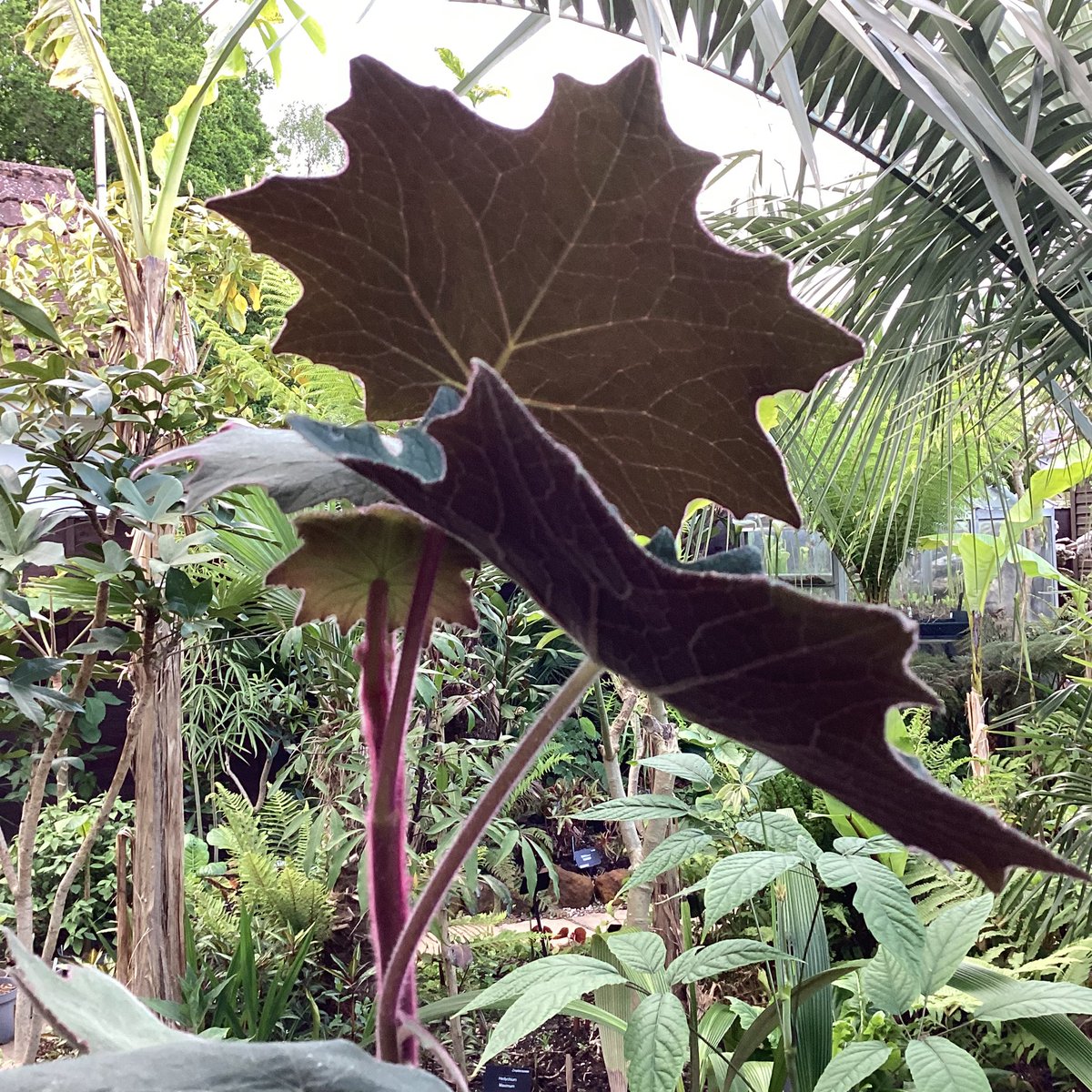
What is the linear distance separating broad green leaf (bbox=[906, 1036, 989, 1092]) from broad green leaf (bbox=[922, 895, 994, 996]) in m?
0.05

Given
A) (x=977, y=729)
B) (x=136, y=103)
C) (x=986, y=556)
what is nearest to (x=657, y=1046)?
(x=977, y=729)

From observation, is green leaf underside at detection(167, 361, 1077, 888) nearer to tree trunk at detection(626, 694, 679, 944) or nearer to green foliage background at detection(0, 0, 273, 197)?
tree trunk at detection(626, 694, 679, 944)

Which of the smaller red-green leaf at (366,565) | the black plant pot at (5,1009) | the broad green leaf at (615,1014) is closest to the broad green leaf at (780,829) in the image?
the broad green leaf at (615,1014)

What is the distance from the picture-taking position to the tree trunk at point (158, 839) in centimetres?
116

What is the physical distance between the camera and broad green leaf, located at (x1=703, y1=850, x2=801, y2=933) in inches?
28.7

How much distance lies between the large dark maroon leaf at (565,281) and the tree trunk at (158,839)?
3.32 ft

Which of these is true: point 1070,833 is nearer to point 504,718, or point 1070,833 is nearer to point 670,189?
point 504,718

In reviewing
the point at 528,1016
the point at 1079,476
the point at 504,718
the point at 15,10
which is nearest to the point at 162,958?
the point at 528,1016

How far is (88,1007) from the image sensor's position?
0.15 m

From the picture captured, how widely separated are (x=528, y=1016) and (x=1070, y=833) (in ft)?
2.98

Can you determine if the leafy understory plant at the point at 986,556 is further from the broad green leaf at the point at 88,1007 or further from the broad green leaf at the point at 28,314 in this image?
the broad green leaf at the point at 88,1007

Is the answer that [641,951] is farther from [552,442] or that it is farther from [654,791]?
[552,442]

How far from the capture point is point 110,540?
86 centimetres

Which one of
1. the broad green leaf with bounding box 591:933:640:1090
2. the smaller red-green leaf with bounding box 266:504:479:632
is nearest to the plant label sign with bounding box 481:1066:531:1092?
the broad green leaf with bounding box 591:933:640:1090
